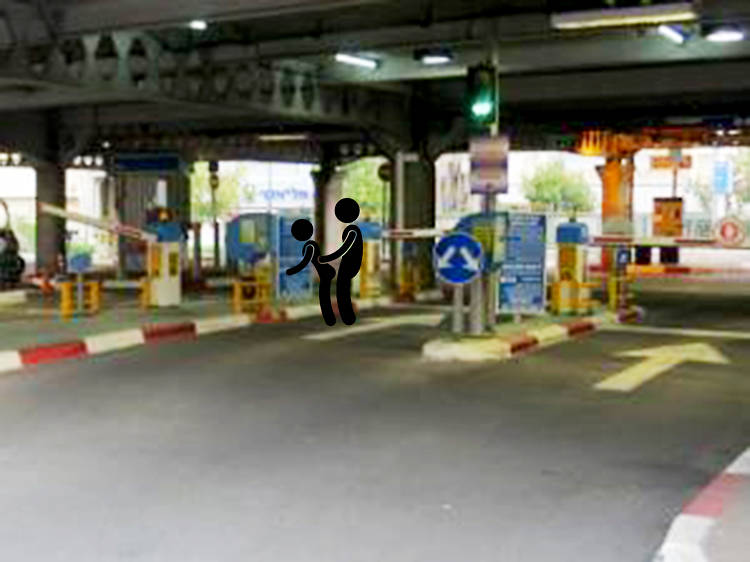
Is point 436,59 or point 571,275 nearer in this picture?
point 436,59

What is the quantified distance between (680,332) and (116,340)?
8.52m

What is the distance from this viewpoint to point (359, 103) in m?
24.1

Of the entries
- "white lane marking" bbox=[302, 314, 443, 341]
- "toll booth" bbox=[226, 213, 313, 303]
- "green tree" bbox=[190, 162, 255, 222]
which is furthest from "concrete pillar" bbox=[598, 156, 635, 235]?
"green tree" bbox=[190, 162, 255, 222]

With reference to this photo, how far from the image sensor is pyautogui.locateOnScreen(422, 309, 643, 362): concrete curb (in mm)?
13969

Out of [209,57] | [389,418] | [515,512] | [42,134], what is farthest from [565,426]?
[42,134]

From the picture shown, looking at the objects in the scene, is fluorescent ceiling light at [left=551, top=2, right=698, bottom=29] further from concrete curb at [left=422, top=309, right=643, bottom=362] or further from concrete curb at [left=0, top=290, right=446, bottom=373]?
concrete curb at [left=0, top=290, right=446, bottom=373]

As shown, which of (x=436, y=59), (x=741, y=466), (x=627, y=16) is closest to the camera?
(x=741, y=466)

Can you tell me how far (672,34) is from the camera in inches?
642

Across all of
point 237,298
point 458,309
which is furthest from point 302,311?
point 458,309

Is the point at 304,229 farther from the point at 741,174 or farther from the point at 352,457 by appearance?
the point at 741,174

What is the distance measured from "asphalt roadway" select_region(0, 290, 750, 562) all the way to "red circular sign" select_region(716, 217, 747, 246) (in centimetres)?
1085

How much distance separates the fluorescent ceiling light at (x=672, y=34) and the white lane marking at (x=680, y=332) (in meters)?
4.40

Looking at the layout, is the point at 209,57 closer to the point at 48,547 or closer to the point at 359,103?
the point at 359,103

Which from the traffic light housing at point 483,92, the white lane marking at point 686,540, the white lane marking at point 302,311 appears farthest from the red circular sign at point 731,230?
the white lane marking at point 686,540
